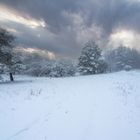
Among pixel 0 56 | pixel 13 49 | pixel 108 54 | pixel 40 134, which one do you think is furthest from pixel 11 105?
pixel 108 54

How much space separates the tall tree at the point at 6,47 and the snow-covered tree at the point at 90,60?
26404 mm

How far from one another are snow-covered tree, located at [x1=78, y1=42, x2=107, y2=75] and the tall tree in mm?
26404

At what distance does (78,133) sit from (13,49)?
25690 mm

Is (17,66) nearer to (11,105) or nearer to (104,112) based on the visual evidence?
(11,105)

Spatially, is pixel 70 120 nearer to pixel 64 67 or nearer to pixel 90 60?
pixel 90 60

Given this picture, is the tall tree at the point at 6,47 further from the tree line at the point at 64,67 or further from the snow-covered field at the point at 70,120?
the snow-covered field at the point at 70,120

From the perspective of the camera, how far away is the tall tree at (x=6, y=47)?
28955 mm

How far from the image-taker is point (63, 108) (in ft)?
37.9

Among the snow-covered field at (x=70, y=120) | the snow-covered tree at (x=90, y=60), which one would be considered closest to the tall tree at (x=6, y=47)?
the snow-covered field at (x=70, y=120)

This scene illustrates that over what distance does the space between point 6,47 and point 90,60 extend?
1120 inches

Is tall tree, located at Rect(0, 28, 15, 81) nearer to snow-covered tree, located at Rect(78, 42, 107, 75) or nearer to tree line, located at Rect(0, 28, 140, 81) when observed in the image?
tree line, located at Rect(0, 28, 140, 81)

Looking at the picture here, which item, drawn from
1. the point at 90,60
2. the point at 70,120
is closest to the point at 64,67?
the point at 90,60

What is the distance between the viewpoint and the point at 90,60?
54.4 m

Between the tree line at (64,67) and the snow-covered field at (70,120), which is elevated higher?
the tree line at (64,67)
